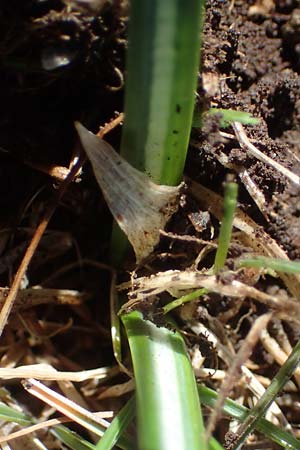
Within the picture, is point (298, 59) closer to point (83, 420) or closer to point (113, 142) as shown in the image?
point (113, 142)

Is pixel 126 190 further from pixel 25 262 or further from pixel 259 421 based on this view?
pixel 259 421

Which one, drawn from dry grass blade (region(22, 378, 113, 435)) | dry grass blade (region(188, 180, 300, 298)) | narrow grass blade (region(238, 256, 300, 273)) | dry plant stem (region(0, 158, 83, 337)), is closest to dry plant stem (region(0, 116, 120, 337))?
dry plant stem (region(0, 158, 83, 337))

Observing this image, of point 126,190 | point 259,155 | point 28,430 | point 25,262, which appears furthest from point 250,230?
point 28,430

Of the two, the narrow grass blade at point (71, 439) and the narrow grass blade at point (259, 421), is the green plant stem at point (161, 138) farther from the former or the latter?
Result: the narrow grass blade at point (71, 439)

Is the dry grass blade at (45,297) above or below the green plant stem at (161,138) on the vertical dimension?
below

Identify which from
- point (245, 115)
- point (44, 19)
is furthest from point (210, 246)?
point (44, 19)

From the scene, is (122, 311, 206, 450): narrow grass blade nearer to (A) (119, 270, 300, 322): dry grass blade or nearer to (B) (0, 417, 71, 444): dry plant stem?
(A) (119, 270, 300, 322): dry grass blade

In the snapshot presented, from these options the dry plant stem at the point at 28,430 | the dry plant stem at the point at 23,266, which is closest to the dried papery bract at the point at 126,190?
the dry plant stem at the point at 23,266
